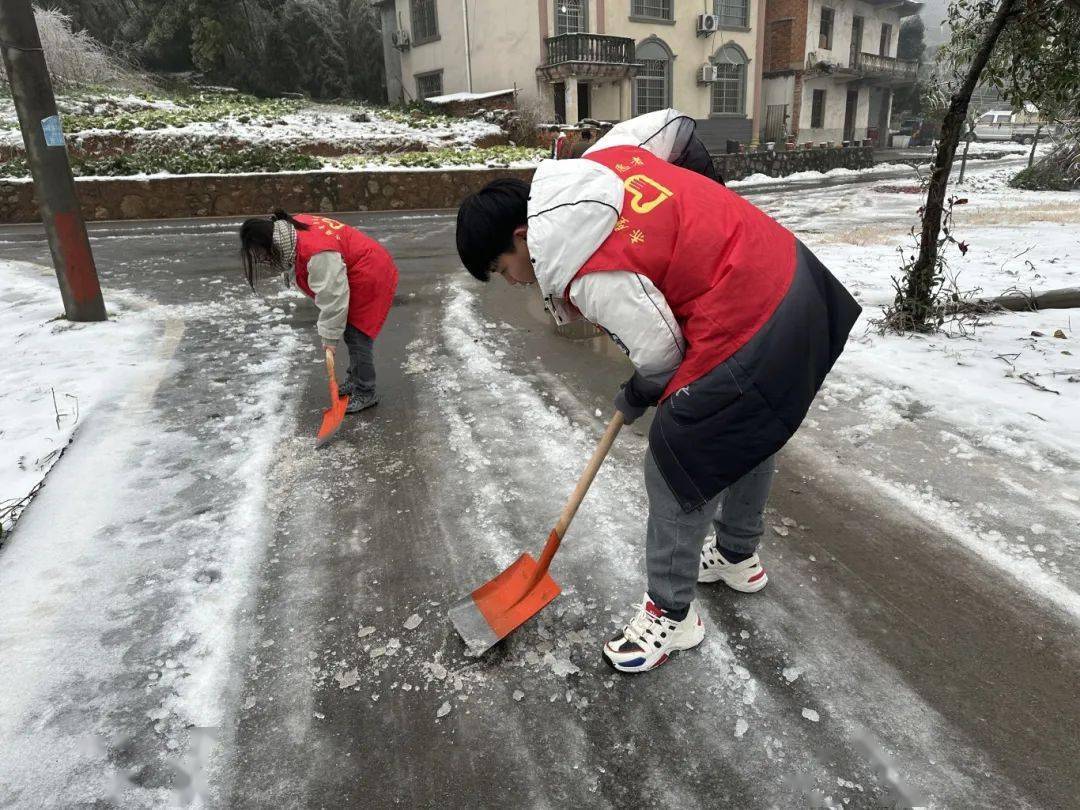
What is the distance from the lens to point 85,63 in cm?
1966

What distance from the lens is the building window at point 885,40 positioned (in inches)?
1416

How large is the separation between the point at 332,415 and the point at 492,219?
230 centimetres

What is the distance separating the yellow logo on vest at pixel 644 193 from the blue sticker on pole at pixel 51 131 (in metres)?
5.37

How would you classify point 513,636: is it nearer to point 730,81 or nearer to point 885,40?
point 730,81

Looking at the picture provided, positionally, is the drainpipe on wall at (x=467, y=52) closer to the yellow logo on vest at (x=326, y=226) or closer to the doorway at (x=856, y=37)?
the doorway at (x=856, y=37)

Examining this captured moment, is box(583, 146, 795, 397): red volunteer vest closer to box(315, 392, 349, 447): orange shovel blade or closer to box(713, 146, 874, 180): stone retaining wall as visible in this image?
box(315, 392, 349, 447): orange shovel blade

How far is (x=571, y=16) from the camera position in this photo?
74.5 ft

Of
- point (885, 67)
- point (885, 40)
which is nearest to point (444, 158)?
point (885, 67)

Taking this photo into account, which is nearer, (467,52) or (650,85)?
(467,52)

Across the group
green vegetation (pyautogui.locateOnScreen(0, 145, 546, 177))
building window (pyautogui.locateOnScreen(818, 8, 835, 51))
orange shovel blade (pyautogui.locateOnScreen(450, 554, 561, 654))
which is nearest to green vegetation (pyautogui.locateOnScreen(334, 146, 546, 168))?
green vegetation (pyautogui.locateOnScreen(0, 145, 546, 177))

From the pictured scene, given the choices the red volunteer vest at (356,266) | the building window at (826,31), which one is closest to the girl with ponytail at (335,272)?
the red volunteer vest at (356,266)

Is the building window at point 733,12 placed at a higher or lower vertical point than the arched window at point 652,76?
higher

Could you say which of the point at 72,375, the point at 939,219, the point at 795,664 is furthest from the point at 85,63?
the point at 795,664

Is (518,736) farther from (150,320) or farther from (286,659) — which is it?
(150,320)
